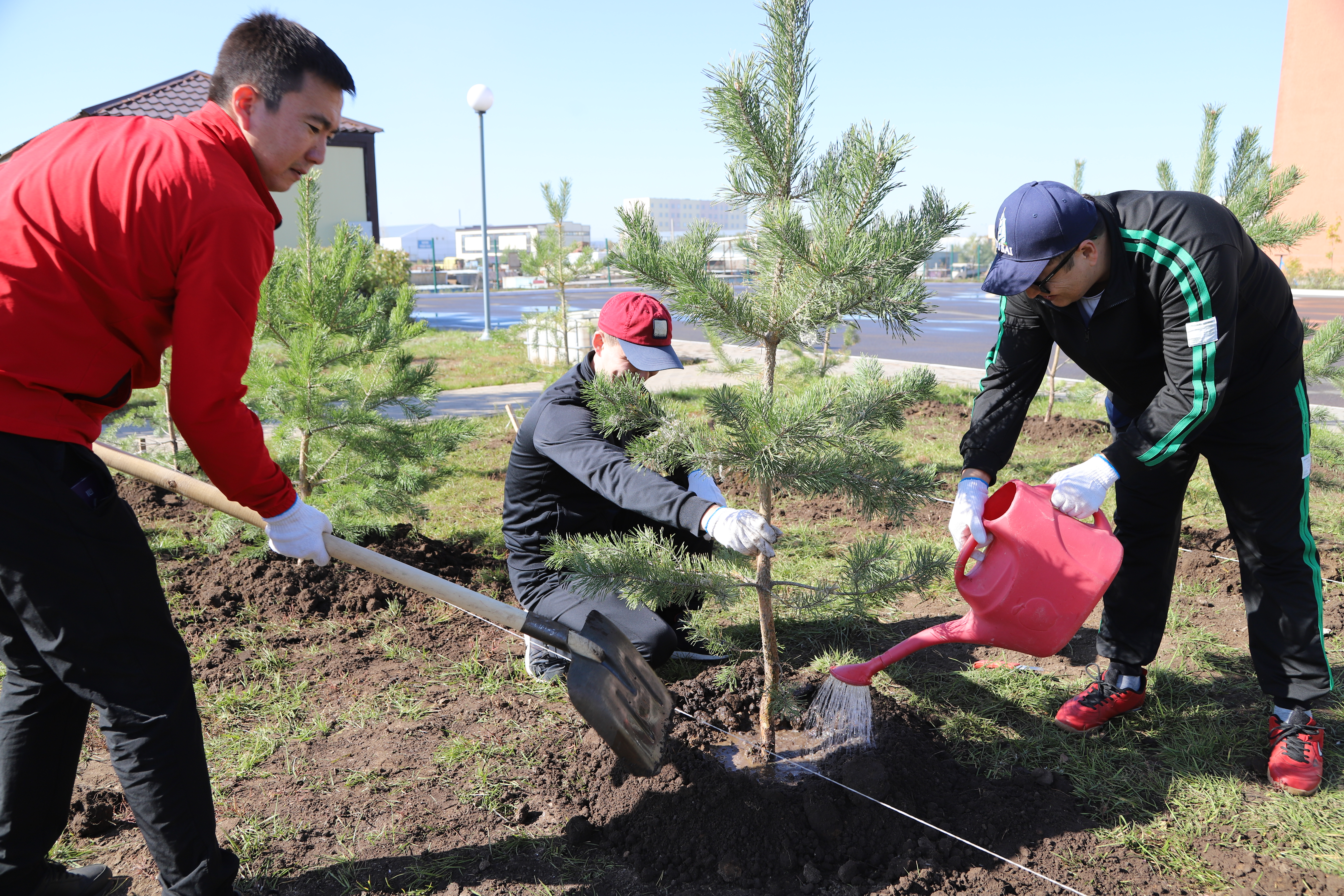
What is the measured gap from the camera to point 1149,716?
280 cm

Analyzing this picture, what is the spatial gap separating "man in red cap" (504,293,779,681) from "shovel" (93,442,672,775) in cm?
17

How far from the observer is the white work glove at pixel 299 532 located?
199cm

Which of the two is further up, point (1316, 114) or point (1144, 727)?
point (1316, 114)

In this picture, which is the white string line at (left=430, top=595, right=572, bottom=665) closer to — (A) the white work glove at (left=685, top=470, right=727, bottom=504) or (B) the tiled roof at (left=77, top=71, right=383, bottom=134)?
(A) the white work glove at (left=685, top=470, right=727, bottom=504)

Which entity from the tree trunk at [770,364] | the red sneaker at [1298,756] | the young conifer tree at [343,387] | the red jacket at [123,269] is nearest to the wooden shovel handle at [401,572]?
the red jacket at [123,269]

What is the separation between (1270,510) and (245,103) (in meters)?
2.82

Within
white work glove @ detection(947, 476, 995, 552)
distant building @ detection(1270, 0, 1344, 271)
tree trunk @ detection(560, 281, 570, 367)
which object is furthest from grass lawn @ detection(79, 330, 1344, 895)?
distant building @ detection(1270, 0, 1344, 271)

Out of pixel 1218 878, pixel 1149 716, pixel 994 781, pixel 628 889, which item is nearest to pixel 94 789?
pixel 628 889

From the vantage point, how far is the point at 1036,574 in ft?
7.09

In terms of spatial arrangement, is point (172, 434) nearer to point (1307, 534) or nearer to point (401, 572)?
point (401, 572)

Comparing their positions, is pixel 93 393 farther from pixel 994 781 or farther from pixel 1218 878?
pixel 1218 878

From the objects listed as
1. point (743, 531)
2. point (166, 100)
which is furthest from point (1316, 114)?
point (743, 531)

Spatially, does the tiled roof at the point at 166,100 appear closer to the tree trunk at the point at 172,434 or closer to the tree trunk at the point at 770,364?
the tree trunk at the point at 172,434

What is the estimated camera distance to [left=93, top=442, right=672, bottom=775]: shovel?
6.74ft
